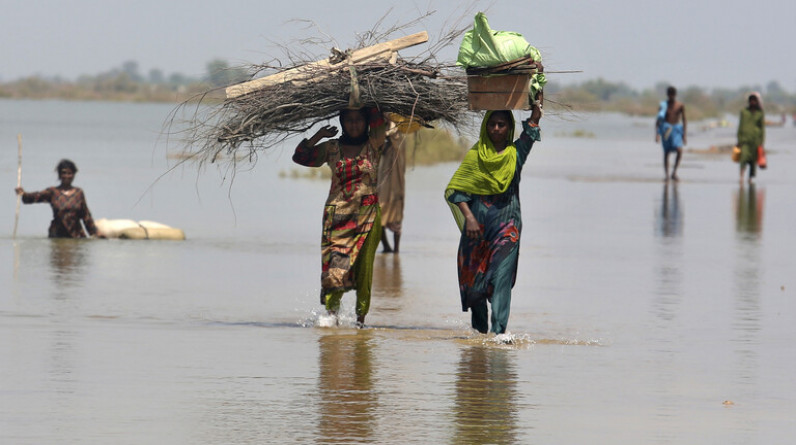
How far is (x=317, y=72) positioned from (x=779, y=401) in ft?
11.8

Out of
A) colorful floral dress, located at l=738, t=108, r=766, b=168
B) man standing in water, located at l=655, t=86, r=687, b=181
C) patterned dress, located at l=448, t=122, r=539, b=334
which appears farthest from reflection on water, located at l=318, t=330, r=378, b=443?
man standing in water, located at l=655, t=86, r=687, b=181

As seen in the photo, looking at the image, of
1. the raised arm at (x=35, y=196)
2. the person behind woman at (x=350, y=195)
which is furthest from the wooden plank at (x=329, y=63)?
the raised arm at (x=35, y=196)

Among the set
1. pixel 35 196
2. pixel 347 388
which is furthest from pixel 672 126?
pixel 347 388

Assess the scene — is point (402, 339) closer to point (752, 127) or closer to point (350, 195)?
point (350, 195)

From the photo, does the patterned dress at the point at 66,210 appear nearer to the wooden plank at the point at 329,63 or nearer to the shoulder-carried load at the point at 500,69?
the wooden plank at the point at 329,63

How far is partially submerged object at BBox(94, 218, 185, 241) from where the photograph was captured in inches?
661

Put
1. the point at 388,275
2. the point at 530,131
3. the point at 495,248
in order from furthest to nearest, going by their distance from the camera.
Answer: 1. the point at 388,275
2. the point at 495,248
3. the point at 530,131

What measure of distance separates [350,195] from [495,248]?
1.10m

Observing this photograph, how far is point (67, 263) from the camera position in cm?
1429

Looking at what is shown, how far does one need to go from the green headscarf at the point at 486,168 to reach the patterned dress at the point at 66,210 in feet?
23.0

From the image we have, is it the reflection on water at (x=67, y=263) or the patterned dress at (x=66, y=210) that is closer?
the reflection on water at (x=67, y=263)

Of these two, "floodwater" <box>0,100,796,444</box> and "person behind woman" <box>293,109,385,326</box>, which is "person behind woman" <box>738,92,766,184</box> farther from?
"person behind woman" <box>293,109,385,326</box>

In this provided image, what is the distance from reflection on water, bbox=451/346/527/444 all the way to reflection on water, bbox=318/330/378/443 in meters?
0.43

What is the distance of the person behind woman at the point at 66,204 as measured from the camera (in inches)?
628
